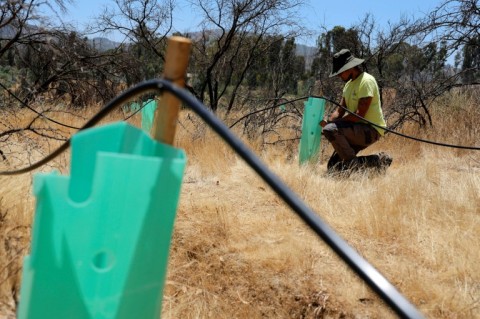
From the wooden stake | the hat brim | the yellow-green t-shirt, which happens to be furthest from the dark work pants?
the wooden stake

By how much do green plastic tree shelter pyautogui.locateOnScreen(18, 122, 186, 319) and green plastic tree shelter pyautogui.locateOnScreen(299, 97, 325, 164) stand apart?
4.55 meters

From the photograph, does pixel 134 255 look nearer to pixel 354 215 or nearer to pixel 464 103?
pixel 354 215

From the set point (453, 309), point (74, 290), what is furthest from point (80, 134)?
point (453, 309)

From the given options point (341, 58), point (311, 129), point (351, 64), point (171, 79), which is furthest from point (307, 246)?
point (341, 58)

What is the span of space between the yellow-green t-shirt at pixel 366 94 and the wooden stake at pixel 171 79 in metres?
4.31

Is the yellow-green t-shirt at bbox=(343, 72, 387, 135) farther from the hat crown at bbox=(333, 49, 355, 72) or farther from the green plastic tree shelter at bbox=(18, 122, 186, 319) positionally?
the green plastic tree shelter at bbox=(18, 122, 186, 319)

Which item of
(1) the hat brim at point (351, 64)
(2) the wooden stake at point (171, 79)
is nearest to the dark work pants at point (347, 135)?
(1) the hat brim at point (351, 64)

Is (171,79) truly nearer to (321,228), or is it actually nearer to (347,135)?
(321,228)

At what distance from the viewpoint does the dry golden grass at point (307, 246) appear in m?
2.50

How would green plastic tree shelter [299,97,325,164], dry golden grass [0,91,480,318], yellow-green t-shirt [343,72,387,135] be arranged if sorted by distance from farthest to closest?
1. green plastic tree shelter [299,97,325,164]
2. yellow-green t-shirt [343,72,387,135]
3. dry golden grass [0,91,480,318]

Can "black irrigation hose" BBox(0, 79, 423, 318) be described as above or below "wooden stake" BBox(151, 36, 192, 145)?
below

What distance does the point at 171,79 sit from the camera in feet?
3.81

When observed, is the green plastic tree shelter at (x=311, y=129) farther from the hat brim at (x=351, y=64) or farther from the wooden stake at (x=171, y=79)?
the wooden stake at (x=171, y=79)

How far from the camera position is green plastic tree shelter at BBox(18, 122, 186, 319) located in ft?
3.58
